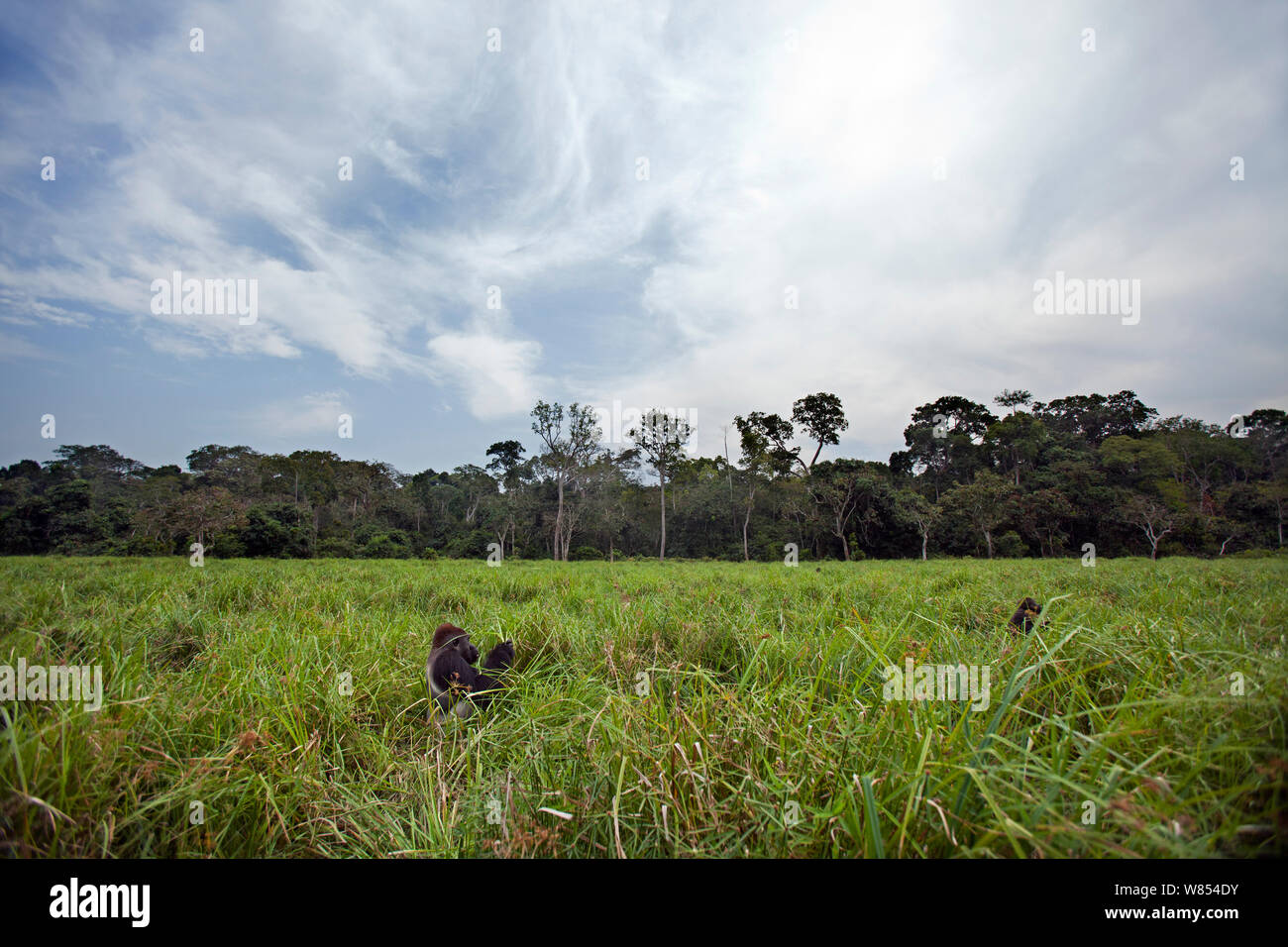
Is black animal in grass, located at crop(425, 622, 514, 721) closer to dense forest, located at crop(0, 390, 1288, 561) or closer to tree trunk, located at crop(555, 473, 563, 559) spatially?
dense forest, located at crop(0, 390, 1288, 561)

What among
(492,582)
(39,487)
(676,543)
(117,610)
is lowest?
(676,543)

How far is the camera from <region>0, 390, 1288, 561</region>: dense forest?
12414mm

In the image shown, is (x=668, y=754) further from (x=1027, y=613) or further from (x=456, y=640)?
(x=1027, y=613)

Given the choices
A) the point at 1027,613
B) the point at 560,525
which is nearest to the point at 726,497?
the point at 560,525

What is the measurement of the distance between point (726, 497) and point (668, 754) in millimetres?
35706

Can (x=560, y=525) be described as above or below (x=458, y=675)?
below

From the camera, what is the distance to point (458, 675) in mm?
2186

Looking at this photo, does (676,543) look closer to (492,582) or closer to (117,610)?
(492,582)

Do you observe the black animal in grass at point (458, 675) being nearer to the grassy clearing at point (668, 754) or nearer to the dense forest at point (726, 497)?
the grassy clearing at point (668, 754)

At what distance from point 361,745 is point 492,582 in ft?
14.9

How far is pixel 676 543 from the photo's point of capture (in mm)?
36531

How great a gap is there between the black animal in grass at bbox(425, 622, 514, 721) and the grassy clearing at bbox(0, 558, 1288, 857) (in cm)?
11
